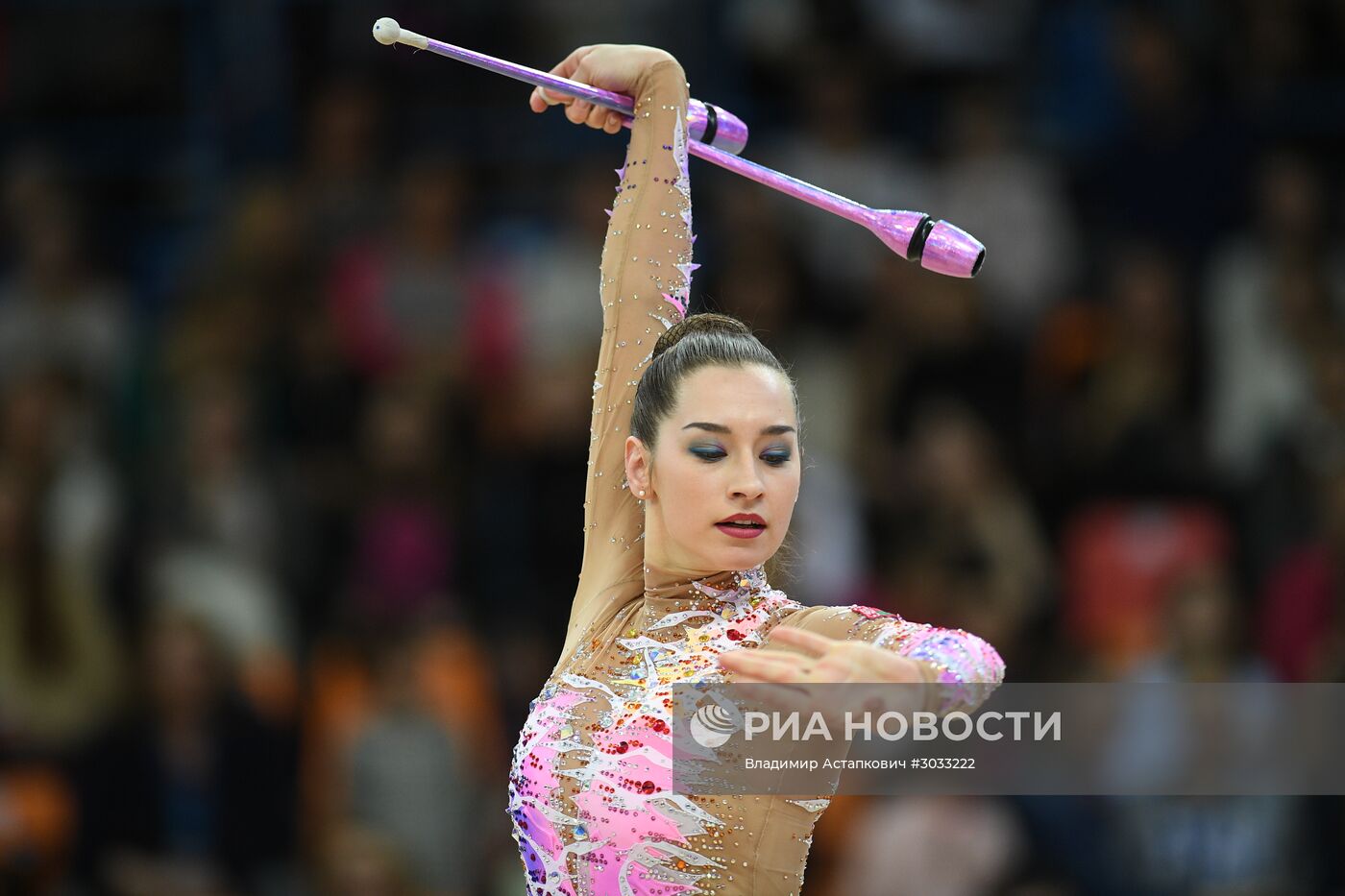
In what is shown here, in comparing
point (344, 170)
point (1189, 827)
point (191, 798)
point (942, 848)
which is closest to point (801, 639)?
point (942, 848)

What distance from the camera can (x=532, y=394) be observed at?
6051mm

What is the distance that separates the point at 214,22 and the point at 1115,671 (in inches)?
156

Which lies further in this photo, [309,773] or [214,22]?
[214,22]

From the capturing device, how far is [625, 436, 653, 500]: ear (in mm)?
2756

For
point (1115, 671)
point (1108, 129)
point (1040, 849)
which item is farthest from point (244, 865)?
point (1108, 129)

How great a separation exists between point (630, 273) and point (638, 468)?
1.18ft

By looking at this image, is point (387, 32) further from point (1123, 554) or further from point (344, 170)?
point (344, 170)

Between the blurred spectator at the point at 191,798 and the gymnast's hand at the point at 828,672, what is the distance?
3303mm

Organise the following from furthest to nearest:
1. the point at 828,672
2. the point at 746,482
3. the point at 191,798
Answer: the point at 191,798 < the point at 746,482 < the point at 828,672

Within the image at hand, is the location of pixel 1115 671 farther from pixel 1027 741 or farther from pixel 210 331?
pixel 210 331

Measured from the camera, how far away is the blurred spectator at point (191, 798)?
5262 millimetres

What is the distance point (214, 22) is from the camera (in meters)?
6.86

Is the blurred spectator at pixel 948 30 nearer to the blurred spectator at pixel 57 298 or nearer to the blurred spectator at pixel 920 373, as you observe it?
the blurred spectator at pixel 920 373

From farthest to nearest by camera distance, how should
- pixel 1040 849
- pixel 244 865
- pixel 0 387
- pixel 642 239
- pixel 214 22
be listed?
pixel 214 22
pixel 0 387
pixel 244 865
pixel 1040 849
pixel 642 239
